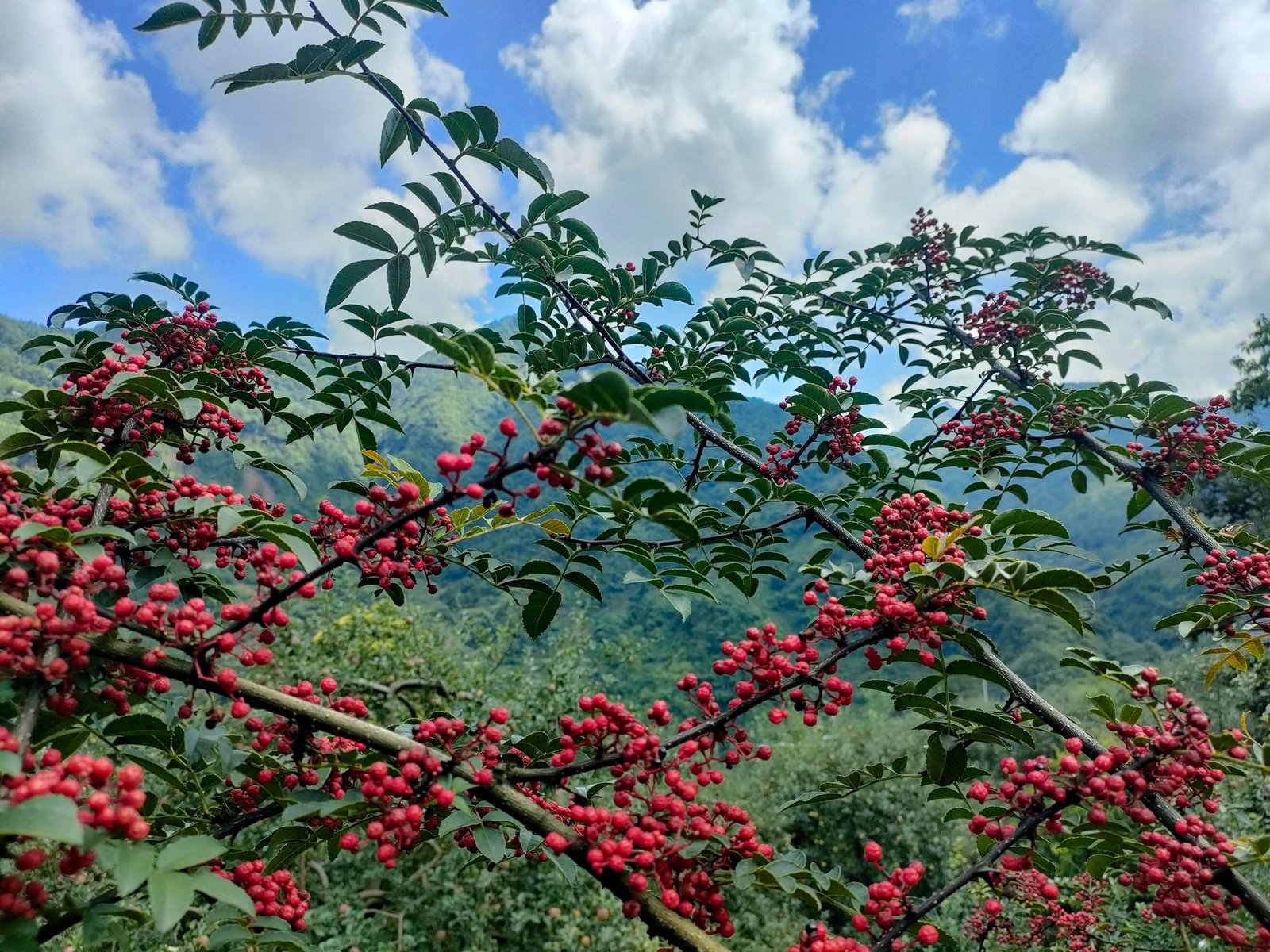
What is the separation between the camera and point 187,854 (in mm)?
978

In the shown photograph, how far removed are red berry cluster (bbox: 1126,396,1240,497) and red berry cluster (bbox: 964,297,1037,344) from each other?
1.03m

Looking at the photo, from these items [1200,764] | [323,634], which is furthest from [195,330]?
[323,634]

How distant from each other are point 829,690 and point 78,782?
1.30m

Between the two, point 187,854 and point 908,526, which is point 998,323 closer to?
point 908,526

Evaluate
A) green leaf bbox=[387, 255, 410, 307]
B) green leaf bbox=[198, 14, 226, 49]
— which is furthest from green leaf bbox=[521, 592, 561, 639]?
green leaf bbox=[198, 14, 226, 49]

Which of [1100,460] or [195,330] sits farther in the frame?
[1100,460]

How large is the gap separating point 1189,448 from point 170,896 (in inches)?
144

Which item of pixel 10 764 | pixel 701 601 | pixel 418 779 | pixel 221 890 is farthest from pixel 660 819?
pixel 701 601

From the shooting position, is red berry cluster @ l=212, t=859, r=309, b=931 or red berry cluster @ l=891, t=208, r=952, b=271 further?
red berry cluster @ l=891, t=208, r=952, b=271

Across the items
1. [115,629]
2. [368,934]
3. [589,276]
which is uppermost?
[589,276]

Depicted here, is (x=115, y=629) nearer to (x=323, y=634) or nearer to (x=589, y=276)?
(x=589, y=276)

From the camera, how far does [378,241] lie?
1.92 m

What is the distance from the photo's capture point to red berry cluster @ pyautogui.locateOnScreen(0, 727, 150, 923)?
34.5 inches

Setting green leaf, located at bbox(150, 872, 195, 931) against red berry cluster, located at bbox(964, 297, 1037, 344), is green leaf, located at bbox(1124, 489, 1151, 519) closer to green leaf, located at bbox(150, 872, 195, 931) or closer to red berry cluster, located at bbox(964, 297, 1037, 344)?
red berry cluster, located at bbox(964, 297, 1037, 344)
